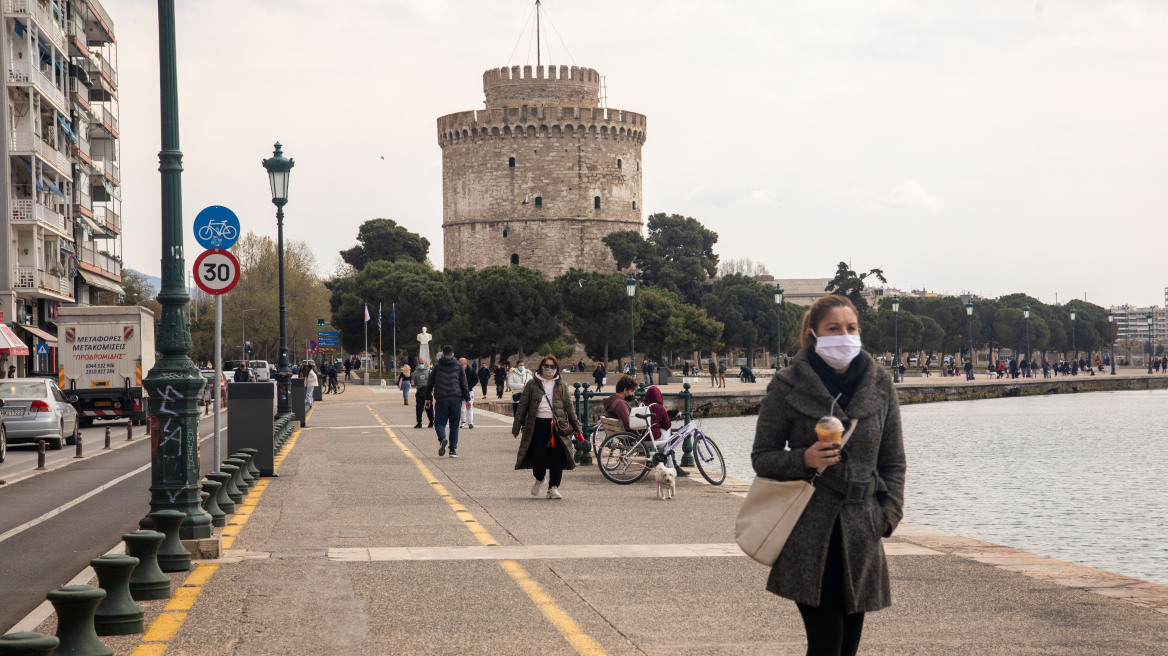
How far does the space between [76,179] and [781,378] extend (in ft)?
186

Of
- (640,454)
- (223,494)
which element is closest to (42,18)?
(640,454)

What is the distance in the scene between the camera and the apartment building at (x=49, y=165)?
149 ft

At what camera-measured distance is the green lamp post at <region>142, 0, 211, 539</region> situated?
8.49m

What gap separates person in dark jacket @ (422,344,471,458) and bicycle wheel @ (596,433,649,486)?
3.96 metres

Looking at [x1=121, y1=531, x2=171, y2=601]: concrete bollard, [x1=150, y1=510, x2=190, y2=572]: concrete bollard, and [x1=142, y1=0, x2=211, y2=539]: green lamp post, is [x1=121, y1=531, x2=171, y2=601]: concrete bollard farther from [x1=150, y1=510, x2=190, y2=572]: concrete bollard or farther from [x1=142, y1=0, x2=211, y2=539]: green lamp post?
[x1=142, y1=0, x2=211, y2=539]: green lamp post

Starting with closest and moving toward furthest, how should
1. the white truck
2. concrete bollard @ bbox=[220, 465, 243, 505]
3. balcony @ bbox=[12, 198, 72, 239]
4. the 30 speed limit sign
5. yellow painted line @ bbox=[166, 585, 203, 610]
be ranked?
yellow painted line @ bbox=[166, 585, 203, 610]
concrete bollard @ bbox=[220, 465, 243, 505]
the 30 speed limit sign
the white truck
balcony @ bbox=[12, 198, 72, 239]

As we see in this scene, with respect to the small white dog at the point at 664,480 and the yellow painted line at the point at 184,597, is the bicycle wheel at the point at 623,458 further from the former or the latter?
the yellow painted line at the point at 184,597

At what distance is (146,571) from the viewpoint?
7297 millimetres

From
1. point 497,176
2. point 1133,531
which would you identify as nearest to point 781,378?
point 1133,531

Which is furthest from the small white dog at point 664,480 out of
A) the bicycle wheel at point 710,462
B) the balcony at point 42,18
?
the balcony at point 42,18

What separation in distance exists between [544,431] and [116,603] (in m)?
7.00

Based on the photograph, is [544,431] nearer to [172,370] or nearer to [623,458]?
[623,458]

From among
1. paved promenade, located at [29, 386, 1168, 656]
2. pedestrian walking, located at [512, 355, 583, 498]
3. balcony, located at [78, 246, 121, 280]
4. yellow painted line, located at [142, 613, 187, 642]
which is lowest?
paved promenade, located at [29, 386, 1168, 656]

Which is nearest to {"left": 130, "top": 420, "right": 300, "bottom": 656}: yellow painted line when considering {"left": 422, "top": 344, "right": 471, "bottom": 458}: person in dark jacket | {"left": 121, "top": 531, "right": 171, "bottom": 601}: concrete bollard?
{"left": 121, "top": 531, "right": 171, "bottom": 601}: concrete bollard
